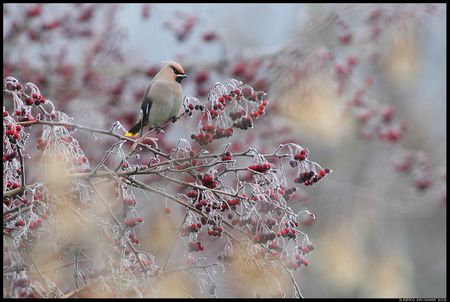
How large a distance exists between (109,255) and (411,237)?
10987 mm

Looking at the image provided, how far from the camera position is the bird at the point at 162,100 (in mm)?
3957

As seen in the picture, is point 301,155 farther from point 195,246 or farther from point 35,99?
point 35,99

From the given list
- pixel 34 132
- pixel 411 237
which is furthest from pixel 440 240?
pixel 34 132

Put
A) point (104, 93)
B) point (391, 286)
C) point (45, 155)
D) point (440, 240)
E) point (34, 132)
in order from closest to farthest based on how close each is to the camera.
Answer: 1. point (45, 155)
2. point (34, 132)
3. point (104, 93)
4. point (391, 286)
5. point (440, 240)

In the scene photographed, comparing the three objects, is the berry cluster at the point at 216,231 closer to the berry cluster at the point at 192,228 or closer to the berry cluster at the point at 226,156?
the berry cluster at the point at 192,228

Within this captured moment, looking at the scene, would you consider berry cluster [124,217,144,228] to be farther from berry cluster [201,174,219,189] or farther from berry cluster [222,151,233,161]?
berry cluster [222,151,233,161]

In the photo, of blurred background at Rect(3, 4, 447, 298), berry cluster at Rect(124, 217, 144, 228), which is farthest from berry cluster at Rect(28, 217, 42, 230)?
blurred background at Rect(3, 4, 447, 298)

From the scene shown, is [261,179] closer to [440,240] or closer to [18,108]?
[18,108]

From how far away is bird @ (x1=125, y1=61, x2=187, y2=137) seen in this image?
13.0 ft

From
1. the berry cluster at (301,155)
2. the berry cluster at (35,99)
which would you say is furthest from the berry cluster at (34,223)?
the berry cluster at (301,155)

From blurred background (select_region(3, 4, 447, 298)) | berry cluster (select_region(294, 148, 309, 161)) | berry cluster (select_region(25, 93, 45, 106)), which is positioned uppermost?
berry cluster (select_region(25, 93, 45, 106))

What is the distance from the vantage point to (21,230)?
276 centimetres

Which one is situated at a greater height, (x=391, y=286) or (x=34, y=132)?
(x=34, y=132)

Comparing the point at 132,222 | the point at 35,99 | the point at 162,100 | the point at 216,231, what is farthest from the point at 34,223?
the point at 162,100
